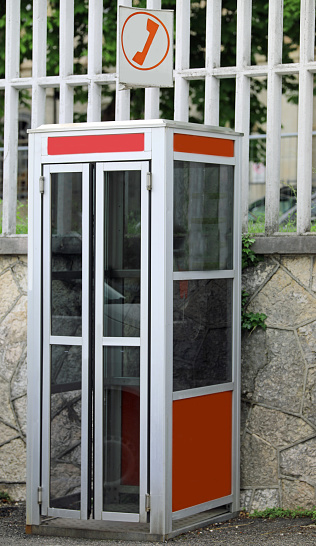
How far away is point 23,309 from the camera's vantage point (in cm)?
664

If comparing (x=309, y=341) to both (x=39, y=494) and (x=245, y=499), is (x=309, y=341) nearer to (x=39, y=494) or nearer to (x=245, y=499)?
(x=245, y=499)

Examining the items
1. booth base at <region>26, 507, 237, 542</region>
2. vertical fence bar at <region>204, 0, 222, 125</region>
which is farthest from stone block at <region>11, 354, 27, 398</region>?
vertical fence bar at <region>204, 0, 222, 125</region>

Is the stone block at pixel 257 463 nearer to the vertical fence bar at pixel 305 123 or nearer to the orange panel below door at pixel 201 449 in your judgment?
the orange panel below door at pixel 201 449

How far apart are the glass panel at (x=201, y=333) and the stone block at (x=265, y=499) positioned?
0.83 m

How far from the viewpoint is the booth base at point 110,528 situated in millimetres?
5461

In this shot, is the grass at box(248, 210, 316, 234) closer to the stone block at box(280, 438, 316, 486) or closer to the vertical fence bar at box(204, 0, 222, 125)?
the vertical fence bar at box(204, 0, 222, 125)

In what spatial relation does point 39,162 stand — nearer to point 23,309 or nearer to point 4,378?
point 23,309

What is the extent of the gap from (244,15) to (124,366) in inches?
98.6

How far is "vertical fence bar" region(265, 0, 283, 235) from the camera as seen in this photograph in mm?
6008

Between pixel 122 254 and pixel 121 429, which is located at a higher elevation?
pixel 122 254

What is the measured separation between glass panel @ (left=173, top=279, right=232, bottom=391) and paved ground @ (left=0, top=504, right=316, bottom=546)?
92cm

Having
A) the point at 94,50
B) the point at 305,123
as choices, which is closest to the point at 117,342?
the point at 305,123

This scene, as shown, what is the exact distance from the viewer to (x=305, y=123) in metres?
5.98

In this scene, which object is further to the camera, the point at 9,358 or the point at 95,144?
the point at 9,358
